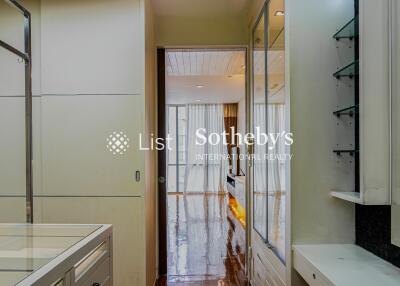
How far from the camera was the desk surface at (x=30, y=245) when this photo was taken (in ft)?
3.42

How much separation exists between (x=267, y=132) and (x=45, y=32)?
6.49 ft

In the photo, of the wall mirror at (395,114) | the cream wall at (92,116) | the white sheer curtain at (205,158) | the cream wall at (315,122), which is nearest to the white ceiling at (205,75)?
the white sheer curtain at (205,158)

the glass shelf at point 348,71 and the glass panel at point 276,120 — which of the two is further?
the glass panel at point 276,120

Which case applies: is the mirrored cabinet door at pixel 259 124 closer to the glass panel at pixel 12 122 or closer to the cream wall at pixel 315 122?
the cream wall at pixel 315 122

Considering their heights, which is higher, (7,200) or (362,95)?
(362,95)

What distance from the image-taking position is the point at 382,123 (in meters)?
1.40

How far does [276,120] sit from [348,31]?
2.35 ft

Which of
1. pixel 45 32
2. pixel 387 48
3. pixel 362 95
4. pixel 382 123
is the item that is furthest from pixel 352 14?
pixel 45 32

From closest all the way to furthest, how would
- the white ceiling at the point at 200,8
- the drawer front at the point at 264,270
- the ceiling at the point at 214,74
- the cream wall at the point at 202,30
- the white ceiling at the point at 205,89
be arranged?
1. the drawer front at the point at 264,270
2. the ceiling at the point at 214,74
3. the white ceiling at the point at 200,8
4. the cream wall at the point at 202,30
5. the white ceiling at the point at 205,89

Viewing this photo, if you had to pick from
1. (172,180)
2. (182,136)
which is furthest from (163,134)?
(172,180)

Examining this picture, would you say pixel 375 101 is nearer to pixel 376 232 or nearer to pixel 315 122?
pixel 315 122

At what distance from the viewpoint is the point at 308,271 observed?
1.54 meters

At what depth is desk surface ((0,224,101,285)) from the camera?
1.04 m

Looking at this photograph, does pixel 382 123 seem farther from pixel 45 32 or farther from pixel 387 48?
pixel 45 32
